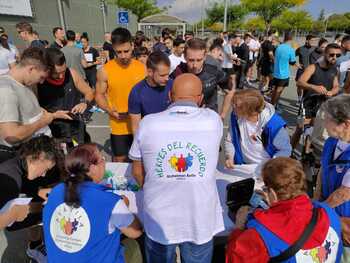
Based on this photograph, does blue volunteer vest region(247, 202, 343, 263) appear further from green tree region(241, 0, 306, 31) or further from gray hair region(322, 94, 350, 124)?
green tree region(241, 0, 306, 31)

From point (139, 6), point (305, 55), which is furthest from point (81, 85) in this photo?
point (139, 6)

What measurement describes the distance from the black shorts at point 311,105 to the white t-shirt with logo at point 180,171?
3381 millimetres

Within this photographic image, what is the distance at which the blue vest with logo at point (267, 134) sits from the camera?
225 cm

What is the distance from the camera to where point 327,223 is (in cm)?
127

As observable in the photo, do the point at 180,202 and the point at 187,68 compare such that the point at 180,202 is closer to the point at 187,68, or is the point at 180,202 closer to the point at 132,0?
the point at 187,68

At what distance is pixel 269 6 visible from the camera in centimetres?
4006

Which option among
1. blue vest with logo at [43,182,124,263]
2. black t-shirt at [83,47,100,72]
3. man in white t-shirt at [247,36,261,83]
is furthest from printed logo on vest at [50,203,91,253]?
man in white t-shirt at [247,36,261,83]

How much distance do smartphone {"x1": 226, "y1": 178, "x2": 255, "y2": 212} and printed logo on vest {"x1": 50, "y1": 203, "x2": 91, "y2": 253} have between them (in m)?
0.92

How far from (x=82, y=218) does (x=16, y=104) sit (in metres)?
1.27

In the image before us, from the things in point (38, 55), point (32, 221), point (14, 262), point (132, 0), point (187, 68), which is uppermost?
point (132, 0)

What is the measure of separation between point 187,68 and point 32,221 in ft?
6.85

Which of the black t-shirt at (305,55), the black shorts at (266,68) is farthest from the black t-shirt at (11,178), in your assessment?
the black shorts at (266,68)

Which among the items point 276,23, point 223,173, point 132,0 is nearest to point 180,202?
point 223,173

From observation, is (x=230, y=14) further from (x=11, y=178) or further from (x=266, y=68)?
(x=11, y=178)
